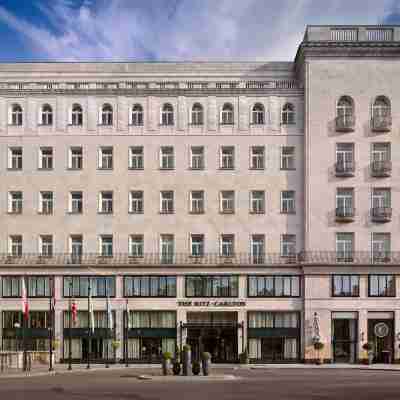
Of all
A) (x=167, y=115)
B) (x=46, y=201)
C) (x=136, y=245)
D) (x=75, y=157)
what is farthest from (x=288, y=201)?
(x=46, y=201)

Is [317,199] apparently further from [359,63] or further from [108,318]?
[108,318]

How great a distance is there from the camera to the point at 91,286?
2859 inches

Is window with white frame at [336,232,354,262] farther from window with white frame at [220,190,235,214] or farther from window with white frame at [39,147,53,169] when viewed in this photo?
window with white frame at [39,147,53,169]

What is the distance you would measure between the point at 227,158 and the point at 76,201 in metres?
14.2

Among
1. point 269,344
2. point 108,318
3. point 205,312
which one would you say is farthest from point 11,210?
point 269,344

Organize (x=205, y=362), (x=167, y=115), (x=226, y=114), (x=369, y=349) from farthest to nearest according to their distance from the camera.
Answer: (x=167, y=115) → (x=226, y=114) → (x=369, y=349) → (x=205, y=362)

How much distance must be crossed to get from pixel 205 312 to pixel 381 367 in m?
16.0

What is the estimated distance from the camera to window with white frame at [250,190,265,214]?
2889 inches

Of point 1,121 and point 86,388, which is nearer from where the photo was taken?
point 86,388

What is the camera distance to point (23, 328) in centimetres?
7181

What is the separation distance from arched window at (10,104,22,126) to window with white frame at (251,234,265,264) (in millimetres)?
23789

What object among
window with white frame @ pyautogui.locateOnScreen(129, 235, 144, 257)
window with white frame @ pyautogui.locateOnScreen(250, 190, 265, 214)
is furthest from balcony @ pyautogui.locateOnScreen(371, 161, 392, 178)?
window with white frame @ pyautogui.locateOnScreen(129, 235, 144, 257)

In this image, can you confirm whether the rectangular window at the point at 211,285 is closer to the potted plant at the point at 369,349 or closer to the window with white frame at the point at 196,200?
the window with white frame at the point at 196,200

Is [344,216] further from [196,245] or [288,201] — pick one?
[196,245]
